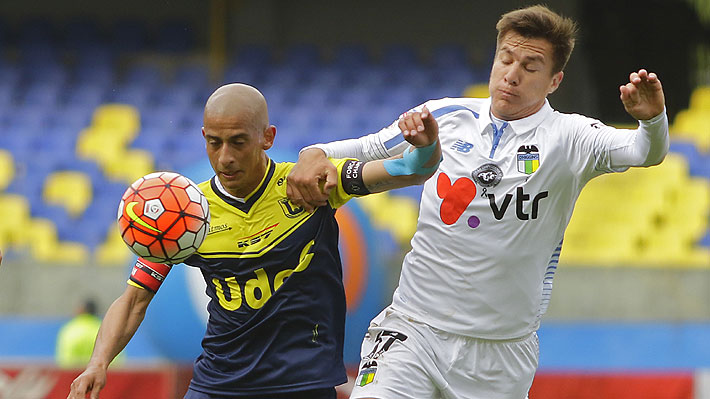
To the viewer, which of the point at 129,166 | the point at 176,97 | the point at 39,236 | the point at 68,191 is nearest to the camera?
the point at 39,236

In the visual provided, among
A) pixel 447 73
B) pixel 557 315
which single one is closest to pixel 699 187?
pixel 557 315

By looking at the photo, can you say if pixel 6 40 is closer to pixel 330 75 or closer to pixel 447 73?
pixel 330 75

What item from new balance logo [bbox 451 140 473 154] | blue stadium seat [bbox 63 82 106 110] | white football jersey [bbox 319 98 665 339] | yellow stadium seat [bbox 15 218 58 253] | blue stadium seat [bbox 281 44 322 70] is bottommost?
yellow stadium seat [bbox 15 218 58 253]

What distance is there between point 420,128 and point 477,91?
42.7ft

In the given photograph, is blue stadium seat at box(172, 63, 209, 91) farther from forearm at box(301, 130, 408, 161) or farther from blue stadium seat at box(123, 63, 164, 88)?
forearm at box(301, 130, 408, 161)

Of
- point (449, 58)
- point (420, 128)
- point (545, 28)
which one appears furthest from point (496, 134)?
point (449, 58)

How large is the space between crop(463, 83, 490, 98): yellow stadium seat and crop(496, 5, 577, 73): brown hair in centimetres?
1164

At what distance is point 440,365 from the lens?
15.3ft

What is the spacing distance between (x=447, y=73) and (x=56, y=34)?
306 inches

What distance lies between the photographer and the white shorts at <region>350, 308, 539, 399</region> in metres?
4.60

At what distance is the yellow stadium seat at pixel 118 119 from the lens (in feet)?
58.4

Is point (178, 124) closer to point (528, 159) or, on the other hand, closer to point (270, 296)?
point (528, 159)

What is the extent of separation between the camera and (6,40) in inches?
809

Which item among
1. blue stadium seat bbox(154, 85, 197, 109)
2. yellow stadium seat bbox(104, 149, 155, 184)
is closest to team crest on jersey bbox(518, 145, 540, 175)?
yellow stadium seat bbox(104, 149, 155, 184)
